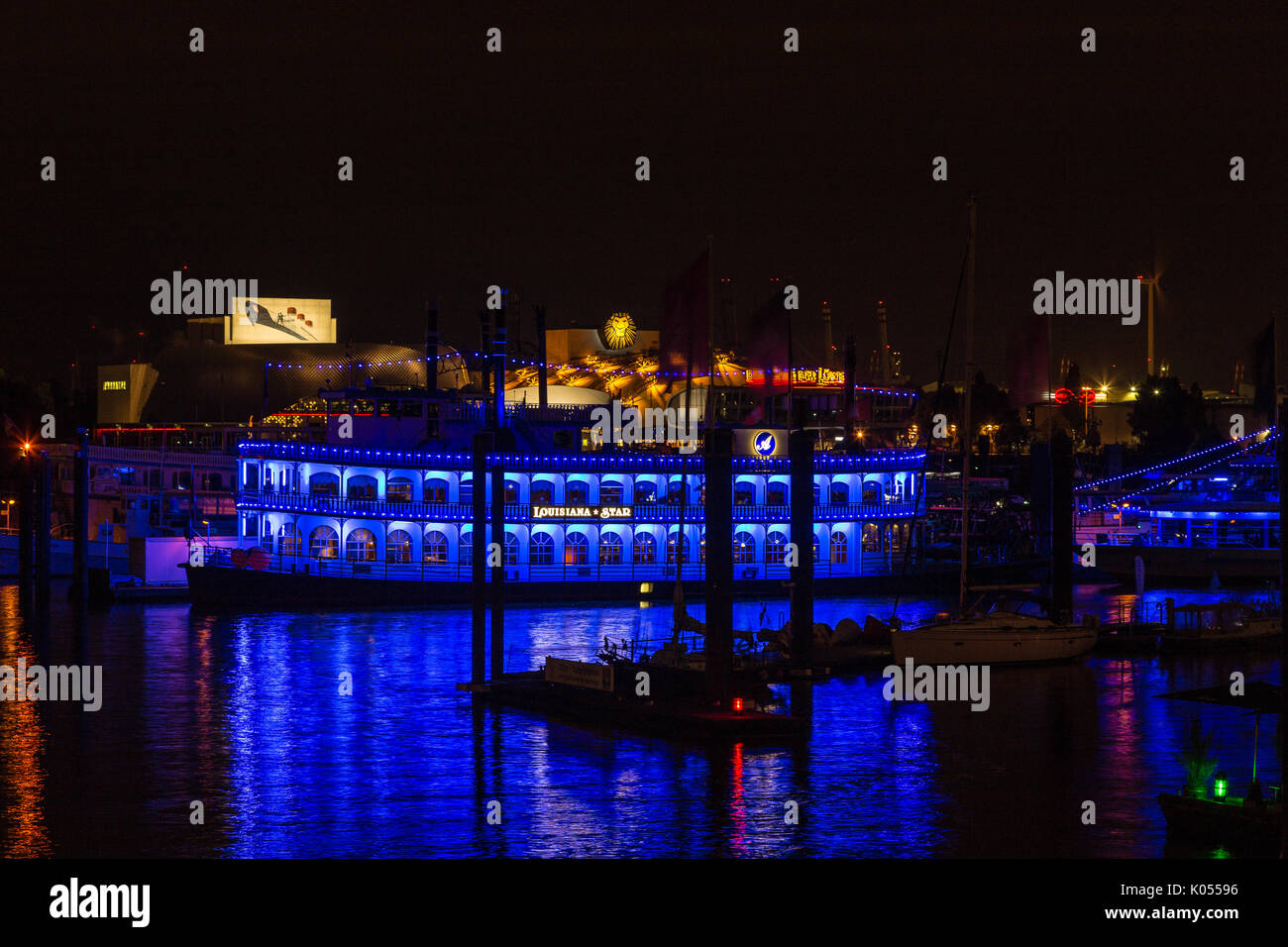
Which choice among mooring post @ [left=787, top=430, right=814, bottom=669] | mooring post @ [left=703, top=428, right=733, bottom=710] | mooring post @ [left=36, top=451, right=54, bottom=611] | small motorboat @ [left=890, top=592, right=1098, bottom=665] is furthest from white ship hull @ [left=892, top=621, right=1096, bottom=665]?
mooring post @ [left=36, top=451, right=54, bottom=611]

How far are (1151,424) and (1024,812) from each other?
393ft

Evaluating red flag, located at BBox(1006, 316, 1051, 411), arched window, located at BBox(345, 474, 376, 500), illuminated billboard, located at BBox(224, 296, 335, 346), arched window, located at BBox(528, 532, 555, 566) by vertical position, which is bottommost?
arched window, located at BBox(528, 532, 555, 566)

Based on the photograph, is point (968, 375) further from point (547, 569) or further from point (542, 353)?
point (542, 353)

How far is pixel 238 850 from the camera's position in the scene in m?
26.5

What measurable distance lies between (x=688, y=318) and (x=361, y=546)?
27.9 meters

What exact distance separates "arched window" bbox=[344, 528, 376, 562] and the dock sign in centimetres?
2640

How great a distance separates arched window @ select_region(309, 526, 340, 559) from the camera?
208 ft

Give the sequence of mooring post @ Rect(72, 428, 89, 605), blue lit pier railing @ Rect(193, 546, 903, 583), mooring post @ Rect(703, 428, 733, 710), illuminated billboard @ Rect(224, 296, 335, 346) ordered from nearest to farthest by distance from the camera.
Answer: mooring post @ Rect(703, 428, 733, 710) → mooring post @ Rect(72, 428, 89, 605) → blue lit pier railing @ Rect(193, 546, 903, 583) → illuminated billboard @ Rect(224, 296, 335, 346)

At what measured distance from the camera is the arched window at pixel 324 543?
2490 inches

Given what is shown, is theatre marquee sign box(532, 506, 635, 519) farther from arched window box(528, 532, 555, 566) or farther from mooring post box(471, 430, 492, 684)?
mooring post box(471, 430, 492, 684)

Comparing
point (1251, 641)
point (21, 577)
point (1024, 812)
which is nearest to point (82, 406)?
point (21, 577)

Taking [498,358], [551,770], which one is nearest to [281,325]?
[498,358]

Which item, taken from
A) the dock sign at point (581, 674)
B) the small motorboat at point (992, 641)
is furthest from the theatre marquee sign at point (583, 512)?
the dock sign at point (581, 674)
